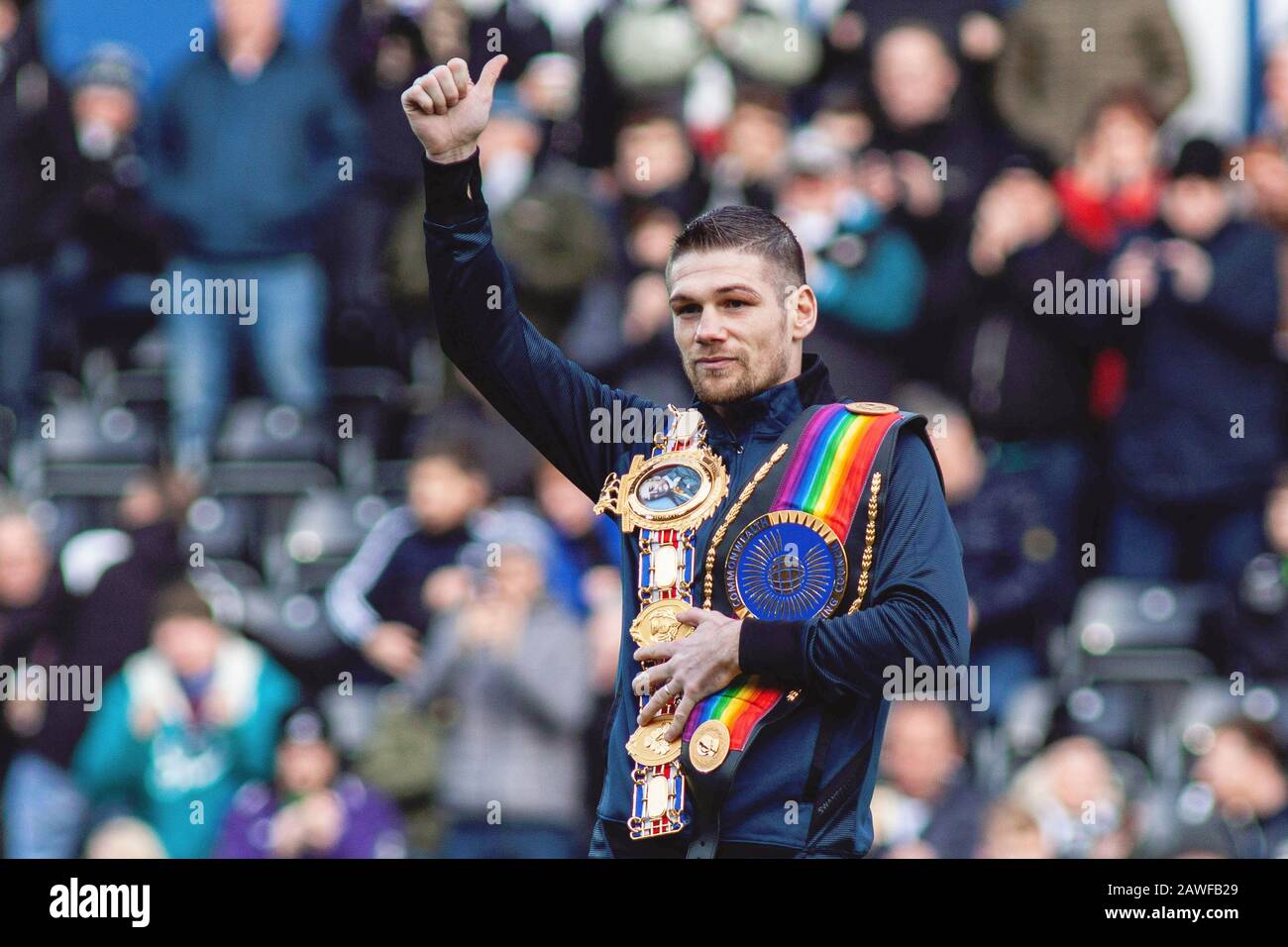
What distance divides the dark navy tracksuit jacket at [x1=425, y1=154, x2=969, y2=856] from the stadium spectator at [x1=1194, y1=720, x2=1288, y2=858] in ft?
14.2

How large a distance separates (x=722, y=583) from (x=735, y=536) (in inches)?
4.1

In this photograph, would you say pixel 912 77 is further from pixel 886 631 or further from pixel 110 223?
pixel 886 631

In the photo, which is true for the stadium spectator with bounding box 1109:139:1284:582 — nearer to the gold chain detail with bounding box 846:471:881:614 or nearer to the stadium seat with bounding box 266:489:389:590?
the stadium seat with bounding box 266:489:389:590

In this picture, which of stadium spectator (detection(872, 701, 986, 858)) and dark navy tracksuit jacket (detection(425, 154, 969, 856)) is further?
stadium spectator (detection(872, 701, 986, 858))

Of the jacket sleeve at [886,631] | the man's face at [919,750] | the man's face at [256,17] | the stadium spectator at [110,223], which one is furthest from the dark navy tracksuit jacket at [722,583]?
the man's face at [256,17]

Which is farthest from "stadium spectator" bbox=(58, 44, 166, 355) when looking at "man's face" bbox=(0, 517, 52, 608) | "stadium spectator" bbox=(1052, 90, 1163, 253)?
"stadium spectator" bbox=(1052, 90, 1163, 253)

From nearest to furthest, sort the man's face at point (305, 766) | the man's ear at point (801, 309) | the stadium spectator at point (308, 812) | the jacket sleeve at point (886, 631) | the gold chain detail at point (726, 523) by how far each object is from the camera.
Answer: the jacket sleeve at point (886, 631) < the gold chain detail at point (726, 523) < the man's ear at point (801, 309) < the stadium spectator at point (308, 812) < the man's face at point (305, 766)

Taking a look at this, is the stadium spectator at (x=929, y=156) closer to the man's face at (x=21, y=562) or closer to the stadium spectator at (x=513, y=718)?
the stadium spectator at (x=513, y=718)

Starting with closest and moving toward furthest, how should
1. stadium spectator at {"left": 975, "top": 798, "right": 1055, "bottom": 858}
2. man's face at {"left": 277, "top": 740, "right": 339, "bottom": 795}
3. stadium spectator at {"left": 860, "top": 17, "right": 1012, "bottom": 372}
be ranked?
stadium spectator at {"left": 975, "top": 798, "right": 1055, "bottom": 858} < man's face at {"left": 277, "top": 740, "right": 339, "bottom": 795} < stadium spectator at {"left": 860, "top": 17, "right": 1012, "bottom": 372}

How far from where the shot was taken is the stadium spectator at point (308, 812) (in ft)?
27.7

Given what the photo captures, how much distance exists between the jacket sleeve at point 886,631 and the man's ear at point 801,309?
500 millimetres

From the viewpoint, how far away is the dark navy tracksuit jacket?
4180 millimetres
